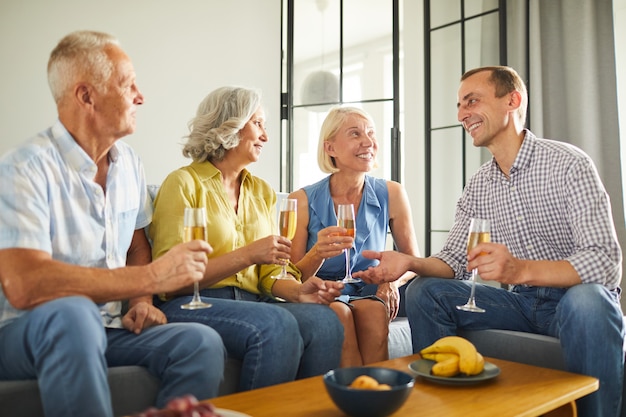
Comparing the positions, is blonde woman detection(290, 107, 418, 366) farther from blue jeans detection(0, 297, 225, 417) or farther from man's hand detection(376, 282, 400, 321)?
blue jeans detection(0, 297, 225, 417)

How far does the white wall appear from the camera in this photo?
12.7 ft

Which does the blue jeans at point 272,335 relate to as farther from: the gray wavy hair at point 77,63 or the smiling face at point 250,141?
the gray wavy hair at point 77,63

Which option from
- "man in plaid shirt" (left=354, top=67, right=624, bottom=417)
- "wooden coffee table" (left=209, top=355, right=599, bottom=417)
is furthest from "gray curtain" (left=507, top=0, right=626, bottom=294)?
"wooden coffee table" (left=209, top=355, right=599, bottom=417)

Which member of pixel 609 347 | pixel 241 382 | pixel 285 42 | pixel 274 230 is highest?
pixel 285 42

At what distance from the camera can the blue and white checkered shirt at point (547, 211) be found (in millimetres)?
1923

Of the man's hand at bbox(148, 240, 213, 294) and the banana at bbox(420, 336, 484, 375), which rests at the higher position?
the man's hand at bbox(148, 240, 213, 294)

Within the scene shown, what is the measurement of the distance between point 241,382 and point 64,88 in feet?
3.30

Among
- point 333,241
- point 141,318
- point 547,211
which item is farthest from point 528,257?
point 141,318

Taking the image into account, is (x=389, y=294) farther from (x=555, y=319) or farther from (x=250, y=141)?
(x=250, y=141)

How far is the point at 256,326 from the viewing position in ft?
5.96

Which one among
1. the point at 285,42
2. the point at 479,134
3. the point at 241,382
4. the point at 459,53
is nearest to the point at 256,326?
the point at 241,382

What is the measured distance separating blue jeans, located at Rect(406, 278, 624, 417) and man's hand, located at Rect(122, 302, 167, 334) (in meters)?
0.92

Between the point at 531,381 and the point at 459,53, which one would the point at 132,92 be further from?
the point at 459,53

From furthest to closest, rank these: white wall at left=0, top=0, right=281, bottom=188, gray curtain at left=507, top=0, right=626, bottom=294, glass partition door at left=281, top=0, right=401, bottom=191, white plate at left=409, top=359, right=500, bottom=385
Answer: glass partition door at left=281, top=0, right=401, bottom=191, white wall at left=0, top=0, right=281, bottom=188, gray curtain at left=507, top=0, right=626, bottom=294, white plate at left=409, top=359, right=500, bottom=385
